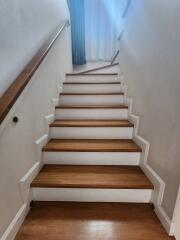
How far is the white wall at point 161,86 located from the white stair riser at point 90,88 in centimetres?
74

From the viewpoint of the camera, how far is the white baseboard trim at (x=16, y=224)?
3.61 ft

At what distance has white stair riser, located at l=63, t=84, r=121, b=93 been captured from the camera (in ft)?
8.88

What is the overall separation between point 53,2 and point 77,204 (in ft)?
7.91

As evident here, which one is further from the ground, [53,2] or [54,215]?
[53,2]

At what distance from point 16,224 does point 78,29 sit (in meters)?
4.16

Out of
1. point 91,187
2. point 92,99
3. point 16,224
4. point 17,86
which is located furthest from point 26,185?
point 92,99

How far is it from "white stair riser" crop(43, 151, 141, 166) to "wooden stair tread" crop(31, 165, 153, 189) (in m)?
0.05

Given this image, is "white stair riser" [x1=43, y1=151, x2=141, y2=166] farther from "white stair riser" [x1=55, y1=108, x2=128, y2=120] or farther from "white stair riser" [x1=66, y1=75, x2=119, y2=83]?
"white stair riser" [x1=66, y1=75, x2=119, y2=83]

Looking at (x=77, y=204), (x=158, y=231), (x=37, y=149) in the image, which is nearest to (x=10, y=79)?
(x=37, y=149)

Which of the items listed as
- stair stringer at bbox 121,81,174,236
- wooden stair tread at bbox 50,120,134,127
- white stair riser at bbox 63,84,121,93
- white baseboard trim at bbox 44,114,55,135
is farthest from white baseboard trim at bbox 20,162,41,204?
white stair riser at bbox 63,84,121,93

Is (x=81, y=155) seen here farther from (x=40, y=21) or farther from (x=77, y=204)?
(x=40, y=21)

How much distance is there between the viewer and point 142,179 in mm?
1501

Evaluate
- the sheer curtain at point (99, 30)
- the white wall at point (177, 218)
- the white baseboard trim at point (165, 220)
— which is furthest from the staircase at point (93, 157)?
the sheer curtain at point (99, 30)

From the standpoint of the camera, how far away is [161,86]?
4.41 feet
